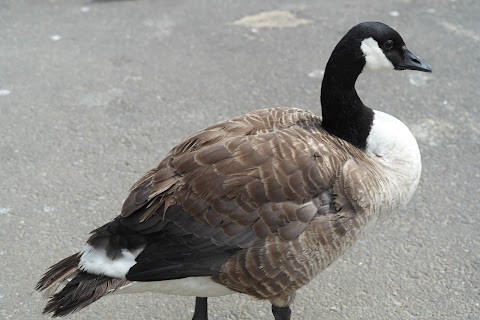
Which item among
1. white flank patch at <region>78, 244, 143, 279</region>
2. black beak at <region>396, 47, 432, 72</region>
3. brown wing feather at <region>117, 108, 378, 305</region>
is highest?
black beak at <region>396, 47, 432, 72</region>

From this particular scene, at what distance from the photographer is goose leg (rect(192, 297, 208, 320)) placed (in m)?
3.24

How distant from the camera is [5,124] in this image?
4.84 meters

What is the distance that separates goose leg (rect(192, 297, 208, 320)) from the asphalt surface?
191 mm

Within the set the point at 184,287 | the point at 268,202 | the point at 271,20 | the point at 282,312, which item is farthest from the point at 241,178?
the point at 271,20

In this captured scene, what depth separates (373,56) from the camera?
3.25 metres

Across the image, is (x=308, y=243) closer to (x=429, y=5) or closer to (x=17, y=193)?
(x=17, y=193)

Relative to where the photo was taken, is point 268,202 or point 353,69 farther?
point 353,69

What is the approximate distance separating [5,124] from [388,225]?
8.54ft

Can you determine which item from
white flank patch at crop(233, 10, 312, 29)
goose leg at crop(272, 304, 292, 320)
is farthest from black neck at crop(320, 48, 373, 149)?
white flank patch at crop(233, 10, 312, 29)

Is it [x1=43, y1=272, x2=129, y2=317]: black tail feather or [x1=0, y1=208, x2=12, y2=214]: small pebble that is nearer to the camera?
[x1=43, y1=272, x2=129, y2=317]: black tail feather

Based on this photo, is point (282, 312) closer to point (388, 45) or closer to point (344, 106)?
point (344, 106)

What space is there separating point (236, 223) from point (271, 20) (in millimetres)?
3543

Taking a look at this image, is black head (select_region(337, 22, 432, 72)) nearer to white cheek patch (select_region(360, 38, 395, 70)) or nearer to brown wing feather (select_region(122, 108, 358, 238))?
white cheek patch (select_region(360, 38, 395, 70))

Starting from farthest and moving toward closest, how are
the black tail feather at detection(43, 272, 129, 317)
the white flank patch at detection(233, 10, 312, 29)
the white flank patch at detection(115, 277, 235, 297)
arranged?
the white flank patch at detection(233, 10, 312, 29) → the white flank patch at detection(115, 277, 235, 297) → the black tail feather at detection(43, 272, 129, 317)
